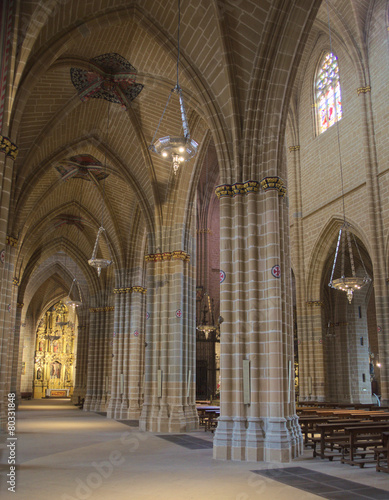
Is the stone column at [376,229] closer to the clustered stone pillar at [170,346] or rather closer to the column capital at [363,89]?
the column capital at [363,89]

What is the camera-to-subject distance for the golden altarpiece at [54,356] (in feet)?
156

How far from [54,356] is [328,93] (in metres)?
35.9

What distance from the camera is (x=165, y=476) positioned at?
8086 millimetres

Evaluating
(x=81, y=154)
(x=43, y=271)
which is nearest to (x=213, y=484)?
(x=81, y=154)

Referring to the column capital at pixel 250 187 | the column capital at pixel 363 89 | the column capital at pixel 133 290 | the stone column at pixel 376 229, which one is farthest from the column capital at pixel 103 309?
the column capital at pixel 250 187

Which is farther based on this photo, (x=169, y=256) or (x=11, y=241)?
(x=169, y=256)

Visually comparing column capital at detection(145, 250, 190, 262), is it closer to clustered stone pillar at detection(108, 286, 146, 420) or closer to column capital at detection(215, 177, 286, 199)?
clustered stone pillar at detection(108, 286, 146, 420)

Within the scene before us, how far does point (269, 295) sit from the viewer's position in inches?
428

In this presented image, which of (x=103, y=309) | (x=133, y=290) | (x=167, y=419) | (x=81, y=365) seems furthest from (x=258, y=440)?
(x=81, y=365)

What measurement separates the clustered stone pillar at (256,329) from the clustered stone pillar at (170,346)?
18.8 ft

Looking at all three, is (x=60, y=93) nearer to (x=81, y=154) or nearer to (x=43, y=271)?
(x=81, y=154)

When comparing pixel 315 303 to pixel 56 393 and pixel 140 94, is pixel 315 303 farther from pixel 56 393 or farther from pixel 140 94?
pixel 56 393

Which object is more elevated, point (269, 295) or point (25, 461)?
point (269, 295)

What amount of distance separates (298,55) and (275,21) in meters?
0.93
